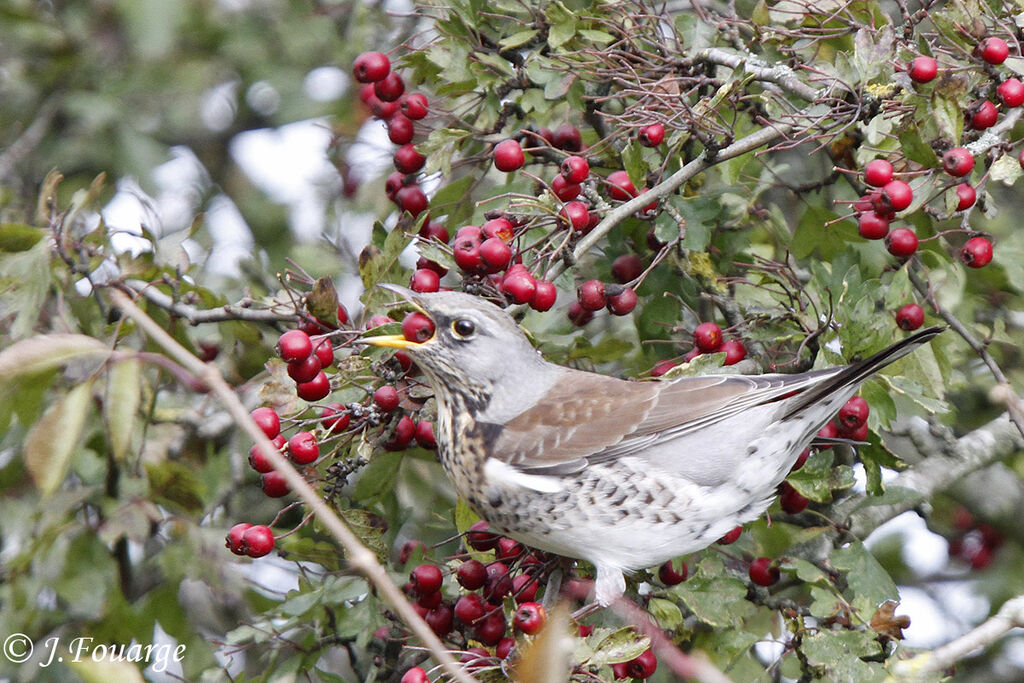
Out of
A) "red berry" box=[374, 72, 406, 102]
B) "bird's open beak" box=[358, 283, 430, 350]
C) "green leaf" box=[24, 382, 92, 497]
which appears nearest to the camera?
"green leaf" box=[24, 382, 92, 497]

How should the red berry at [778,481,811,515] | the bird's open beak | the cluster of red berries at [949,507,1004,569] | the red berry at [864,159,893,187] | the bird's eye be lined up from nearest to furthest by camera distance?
the bird's open beak < the red berry at [864,159,893,187] < the bird's eye < the red berry at [778,481,811,515] < the cluster of red berries at [949,507,1004,569]

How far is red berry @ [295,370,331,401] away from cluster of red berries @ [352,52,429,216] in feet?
2.44

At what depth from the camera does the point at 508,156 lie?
275 centimetres

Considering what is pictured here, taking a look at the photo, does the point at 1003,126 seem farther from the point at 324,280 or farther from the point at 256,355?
the point at 256,355

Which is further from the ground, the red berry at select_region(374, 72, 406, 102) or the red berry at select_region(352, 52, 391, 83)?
the red berry at select_region(352, 52, 391, 83)

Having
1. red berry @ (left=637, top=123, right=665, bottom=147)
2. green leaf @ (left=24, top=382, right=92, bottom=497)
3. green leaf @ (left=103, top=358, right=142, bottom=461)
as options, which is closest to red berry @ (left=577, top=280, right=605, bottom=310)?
red berry @ (left=637, top=123, right=665, bottom=147)

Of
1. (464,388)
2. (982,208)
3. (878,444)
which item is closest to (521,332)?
(464,388)

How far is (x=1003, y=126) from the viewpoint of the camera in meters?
2.65

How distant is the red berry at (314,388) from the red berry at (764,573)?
1.37 metres

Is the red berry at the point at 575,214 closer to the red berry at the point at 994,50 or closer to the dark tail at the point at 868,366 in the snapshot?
the dark tail at the point at 868,366

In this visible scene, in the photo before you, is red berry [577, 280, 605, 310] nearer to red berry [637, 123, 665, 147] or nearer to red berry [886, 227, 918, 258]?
red berry [637, 123, 665, 147]

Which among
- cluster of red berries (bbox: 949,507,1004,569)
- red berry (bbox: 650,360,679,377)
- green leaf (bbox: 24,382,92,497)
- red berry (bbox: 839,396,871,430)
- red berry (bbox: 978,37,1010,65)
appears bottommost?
cluster of red berries (bbox: 949,507,1004,569)

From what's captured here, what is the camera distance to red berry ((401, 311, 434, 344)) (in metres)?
2.71

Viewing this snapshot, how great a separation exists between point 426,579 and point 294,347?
0.72 m
